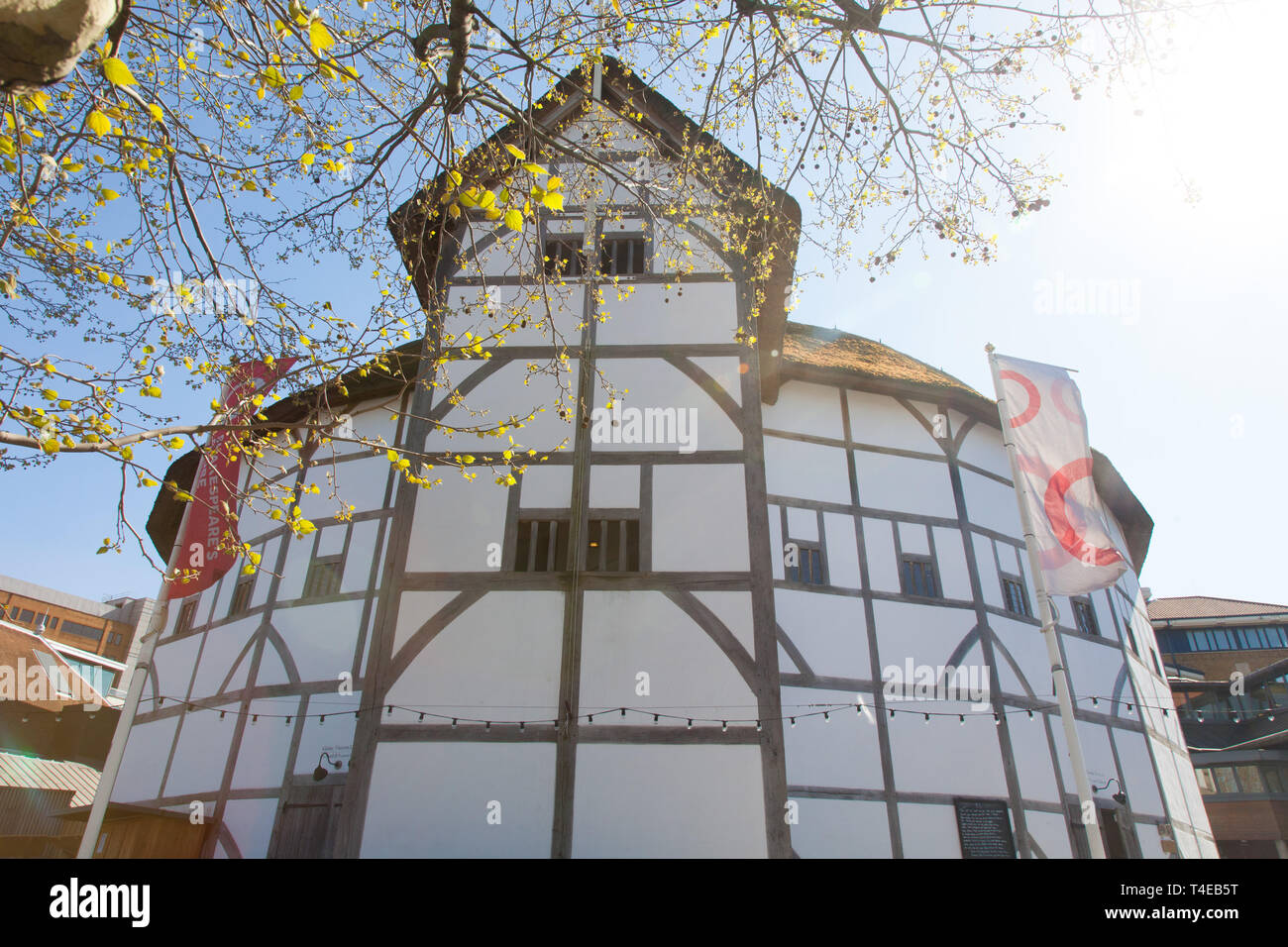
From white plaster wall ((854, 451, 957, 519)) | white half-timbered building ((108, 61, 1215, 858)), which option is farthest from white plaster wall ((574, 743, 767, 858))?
white plaster wall ((854, 451, 957, 519))

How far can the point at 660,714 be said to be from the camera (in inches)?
340

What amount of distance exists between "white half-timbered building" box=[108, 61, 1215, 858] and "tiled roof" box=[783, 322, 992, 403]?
0.15m

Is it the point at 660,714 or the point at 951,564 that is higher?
the point at 951,564

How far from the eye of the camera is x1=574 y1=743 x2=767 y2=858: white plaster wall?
8031mm

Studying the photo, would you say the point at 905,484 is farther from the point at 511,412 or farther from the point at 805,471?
the point at 511,412

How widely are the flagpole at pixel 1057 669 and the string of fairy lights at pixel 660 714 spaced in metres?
1.84

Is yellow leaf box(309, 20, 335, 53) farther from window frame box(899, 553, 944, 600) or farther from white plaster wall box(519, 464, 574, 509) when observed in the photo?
window frame box(899, 553, 944, 600)

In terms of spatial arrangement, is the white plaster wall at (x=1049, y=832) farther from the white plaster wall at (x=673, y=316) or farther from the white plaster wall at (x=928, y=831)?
the white plaster wall at (x=673, y=316)

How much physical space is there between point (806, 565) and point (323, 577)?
819cm

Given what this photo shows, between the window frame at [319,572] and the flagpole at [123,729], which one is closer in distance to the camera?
the flagpole at [123,729]

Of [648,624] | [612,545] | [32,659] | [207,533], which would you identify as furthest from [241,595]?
[32,659]

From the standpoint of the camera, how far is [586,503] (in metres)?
10.0

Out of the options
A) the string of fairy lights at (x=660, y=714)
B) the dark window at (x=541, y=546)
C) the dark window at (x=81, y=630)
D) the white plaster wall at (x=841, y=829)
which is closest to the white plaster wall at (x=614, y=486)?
the dark window at (x=541, y=546)

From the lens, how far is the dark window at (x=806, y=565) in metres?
11.5
